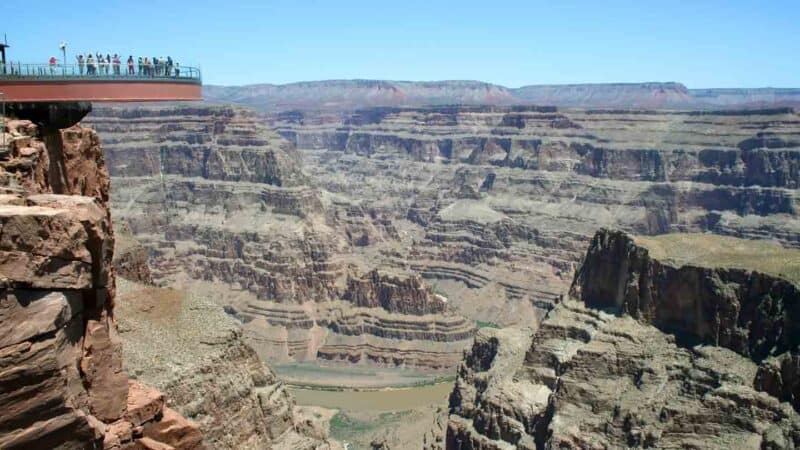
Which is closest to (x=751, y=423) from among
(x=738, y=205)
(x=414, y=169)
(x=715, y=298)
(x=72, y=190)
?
(x=715, y=298)

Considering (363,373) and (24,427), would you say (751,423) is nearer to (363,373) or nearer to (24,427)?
(24,427)

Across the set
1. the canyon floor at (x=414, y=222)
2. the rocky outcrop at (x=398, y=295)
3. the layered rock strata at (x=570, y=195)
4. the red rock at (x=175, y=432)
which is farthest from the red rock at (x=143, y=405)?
the layered rock strata at (x=570, y=195)

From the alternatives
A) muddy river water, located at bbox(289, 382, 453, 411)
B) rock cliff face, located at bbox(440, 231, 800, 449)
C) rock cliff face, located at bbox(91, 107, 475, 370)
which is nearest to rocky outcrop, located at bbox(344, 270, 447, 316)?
rock cliff face, located at bbox(91, 107, 475, 370)

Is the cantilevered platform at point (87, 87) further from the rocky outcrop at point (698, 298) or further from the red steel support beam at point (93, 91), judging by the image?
the rocky outcrop at point (698, 298)

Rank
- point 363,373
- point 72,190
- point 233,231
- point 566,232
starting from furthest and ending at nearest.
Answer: point 566,232 → point 233,231 → point 363,373 → point 72,190

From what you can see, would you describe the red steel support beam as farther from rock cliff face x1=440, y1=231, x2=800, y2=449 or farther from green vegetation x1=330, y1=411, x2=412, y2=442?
green vegetation x1=330, y1=411, x2=412, y2=442

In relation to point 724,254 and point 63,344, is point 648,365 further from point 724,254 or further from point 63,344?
point 63,344

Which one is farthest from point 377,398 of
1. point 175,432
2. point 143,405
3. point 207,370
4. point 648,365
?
point 143,405
